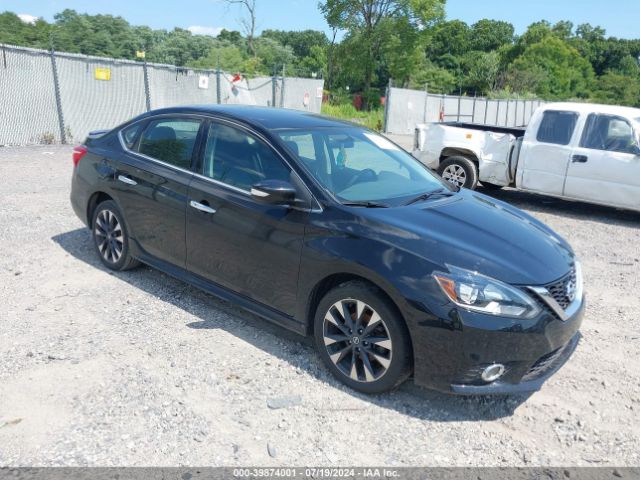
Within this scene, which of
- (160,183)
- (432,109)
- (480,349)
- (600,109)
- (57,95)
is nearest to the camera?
(480,349)

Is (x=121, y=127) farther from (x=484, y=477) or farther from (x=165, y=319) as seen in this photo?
(x=484, y=477)

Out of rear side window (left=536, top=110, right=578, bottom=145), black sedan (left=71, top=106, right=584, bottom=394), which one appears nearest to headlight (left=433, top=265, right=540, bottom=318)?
black sedan (left=71, top=106, right=584, bottom=394)

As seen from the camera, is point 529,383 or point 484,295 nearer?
point 484,295

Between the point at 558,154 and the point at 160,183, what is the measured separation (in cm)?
669

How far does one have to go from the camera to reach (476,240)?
3443 mm

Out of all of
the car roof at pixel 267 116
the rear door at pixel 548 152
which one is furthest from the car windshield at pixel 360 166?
the rear door at pixel 548 152

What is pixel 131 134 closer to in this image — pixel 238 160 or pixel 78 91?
pixel 238 160

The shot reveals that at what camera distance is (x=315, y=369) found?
3789 mm

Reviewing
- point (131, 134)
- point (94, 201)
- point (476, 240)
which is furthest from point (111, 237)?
point (476, 240)

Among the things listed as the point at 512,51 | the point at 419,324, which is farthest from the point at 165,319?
the point at 512,51

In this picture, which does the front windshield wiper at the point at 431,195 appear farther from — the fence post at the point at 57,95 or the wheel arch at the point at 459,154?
the fence post at the point at 57,95

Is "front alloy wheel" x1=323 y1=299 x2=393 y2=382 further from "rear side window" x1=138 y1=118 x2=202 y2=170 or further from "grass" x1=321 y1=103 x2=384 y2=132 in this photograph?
"grass" x1=321 y1=103 x2=384 y2=132

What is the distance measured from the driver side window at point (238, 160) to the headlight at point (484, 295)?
1342 millimetres

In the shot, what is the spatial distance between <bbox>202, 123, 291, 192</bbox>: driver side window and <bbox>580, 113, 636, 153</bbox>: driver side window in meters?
6.52
